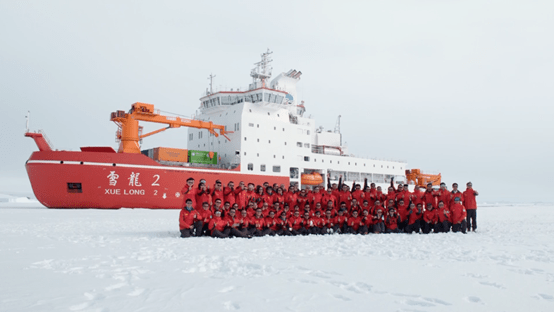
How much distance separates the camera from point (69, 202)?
56.0ft

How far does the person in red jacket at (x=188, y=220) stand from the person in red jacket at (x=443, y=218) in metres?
6.42

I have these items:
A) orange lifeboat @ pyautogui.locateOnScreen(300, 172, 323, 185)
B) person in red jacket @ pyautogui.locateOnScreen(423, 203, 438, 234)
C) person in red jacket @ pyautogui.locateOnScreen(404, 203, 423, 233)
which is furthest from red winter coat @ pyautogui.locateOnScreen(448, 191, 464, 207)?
orange lifeboat @ pyautogui.locateOnScreen(300, 172, 323, 185)

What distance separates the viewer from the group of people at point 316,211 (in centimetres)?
839

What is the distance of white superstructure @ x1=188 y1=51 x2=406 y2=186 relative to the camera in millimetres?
22141

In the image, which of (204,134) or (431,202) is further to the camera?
(204,134)

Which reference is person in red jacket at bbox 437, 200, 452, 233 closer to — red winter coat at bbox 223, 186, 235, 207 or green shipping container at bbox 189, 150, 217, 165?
red winter coat at bbox 223, 186, 235, 207

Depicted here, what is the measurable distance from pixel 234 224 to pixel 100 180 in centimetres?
1138

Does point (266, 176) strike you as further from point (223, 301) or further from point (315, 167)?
point (223, 301)

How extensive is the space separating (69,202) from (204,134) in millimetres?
9397

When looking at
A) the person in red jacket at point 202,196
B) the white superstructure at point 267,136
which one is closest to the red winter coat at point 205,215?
the person in red jacket at point 202,196

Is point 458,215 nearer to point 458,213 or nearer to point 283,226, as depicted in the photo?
point 458,213

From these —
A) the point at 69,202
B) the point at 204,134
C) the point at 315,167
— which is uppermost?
the point at 204,134

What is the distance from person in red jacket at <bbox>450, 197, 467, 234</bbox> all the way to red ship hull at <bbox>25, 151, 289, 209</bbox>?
13.6 meters

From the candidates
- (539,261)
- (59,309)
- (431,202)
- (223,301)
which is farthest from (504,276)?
(431,202)
